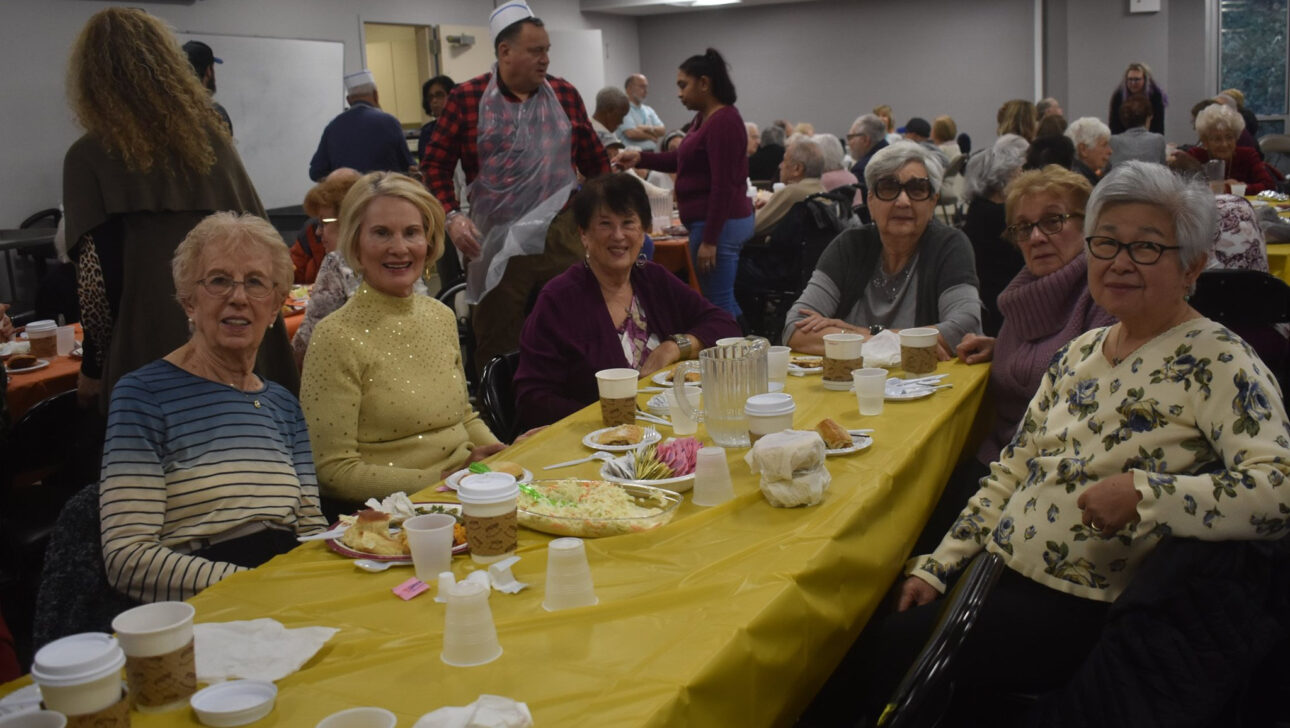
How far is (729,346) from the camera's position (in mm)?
2168

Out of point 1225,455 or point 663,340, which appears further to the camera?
point 663,340

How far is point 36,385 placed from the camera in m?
3.32

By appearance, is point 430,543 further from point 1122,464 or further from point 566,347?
point 566,347

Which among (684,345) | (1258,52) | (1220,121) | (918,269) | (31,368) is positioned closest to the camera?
(684,345)

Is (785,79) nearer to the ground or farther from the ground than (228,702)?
farther from the ground

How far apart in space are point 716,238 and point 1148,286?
357 centimetres

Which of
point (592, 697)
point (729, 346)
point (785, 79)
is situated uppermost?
point (785, 79)

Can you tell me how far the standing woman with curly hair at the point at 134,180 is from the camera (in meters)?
2.71

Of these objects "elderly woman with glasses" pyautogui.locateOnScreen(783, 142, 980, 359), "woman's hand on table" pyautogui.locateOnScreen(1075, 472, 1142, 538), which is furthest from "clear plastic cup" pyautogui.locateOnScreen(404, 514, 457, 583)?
"elderly woman with glasses" pyautogui.locateOnScreen(783, 142, 980, 359)

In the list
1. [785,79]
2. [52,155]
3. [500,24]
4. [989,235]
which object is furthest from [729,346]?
[785,79]

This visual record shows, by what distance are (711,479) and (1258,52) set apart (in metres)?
13.9

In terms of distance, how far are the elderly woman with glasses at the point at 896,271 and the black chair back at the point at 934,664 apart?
1684mm

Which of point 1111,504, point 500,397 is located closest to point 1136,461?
point 1111,504

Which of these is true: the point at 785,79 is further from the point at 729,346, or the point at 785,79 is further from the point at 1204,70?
the point at 729,346
